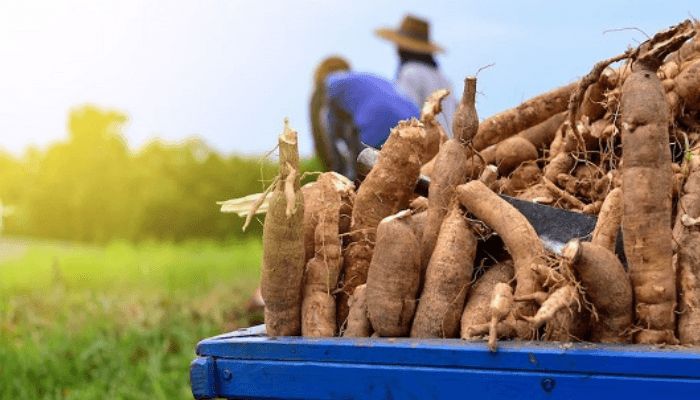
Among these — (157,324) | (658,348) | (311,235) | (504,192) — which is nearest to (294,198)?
(311,235)

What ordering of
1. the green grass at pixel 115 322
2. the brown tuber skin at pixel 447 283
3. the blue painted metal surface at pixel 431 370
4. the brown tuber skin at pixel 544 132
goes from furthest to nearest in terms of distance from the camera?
the green grass at pixel 115 322 → the brown tuber skin at pixel 544 132 → the brown tuber skin at pixel 447 283 → the blue painted metal surface at pixel 431 370

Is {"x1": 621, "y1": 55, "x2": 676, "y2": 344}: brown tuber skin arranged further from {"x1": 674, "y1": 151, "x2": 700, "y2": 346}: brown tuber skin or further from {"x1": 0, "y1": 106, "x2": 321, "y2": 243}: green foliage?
{"x1": 0, "y1": 106, "x2": 321, "y2": 243}: green foliage

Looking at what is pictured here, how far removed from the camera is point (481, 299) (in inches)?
93.3

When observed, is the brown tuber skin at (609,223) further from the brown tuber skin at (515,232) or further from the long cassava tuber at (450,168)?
the long cassava tuber at (450,168)

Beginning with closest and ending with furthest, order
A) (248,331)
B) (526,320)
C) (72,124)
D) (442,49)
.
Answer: (526,320) → (248,331) → (442,49) → (72,124)

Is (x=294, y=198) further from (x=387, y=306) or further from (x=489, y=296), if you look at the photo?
(x=489, y=296)

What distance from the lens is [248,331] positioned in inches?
107

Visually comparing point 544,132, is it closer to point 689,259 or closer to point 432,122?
point 432,122

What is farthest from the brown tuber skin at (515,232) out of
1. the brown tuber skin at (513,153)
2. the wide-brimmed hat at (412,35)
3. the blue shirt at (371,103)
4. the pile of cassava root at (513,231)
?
the wide-brimmed hat at (412,35)

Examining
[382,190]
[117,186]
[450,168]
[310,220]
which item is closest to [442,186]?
[450,168]

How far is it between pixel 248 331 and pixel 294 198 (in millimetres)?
477

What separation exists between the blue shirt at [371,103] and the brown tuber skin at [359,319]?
168 inches

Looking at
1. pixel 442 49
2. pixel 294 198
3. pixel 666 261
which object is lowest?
pixel 666 261

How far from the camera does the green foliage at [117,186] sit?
14000 millimetres
